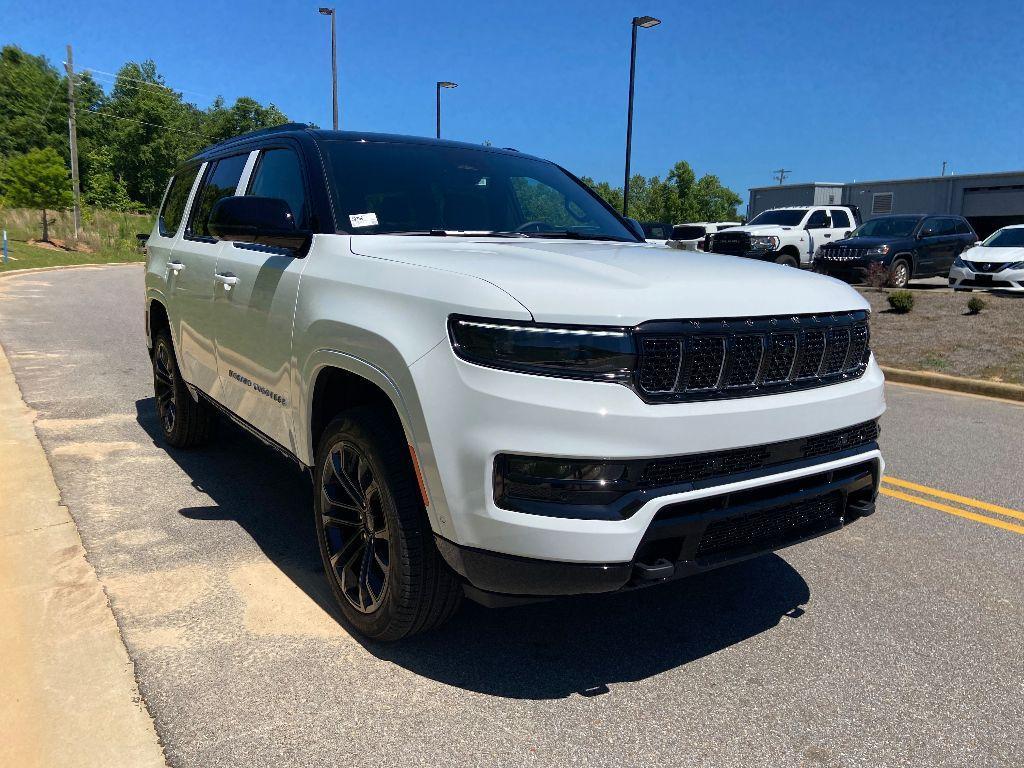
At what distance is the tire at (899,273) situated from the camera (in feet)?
56.1

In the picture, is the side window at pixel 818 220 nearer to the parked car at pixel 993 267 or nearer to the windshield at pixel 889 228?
the windshield at pixel 889 228

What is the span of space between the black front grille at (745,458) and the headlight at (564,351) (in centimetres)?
31

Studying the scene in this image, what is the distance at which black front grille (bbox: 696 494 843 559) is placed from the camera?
102 inches

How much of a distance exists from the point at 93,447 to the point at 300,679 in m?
3.75

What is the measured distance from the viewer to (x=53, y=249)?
123 ft

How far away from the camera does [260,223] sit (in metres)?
3.29

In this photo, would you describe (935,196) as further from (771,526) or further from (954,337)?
(771,526)

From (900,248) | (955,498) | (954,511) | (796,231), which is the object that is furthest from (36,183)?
(954,511)

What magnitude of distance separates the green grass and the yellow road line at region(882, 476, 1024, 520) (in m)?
30.1

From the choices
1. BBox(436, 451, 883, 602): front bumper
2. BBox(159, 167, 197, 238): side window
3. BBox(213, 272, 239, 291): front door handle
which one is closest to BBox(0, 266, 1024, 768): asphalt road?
BBox(436, 451, 883, 602): front bumper

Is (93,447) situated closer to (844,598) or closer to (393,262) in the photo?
(393,262)

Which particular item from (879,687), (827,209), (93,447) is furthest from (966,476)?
(827,209)

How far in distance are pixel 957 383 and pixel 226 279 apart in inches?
332

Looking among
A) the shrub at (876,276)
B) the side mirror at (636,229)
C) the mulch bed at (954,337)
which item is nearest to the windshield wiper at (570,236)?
the side mirror at (636,229)
